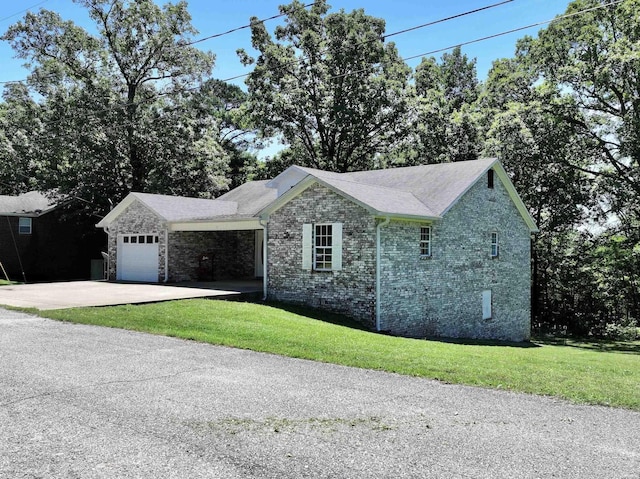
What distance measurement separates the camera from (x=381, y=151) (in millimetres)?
36562

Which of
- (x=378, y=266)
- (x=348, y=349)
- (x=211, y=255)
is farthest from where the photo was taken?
(x=211, y=255)

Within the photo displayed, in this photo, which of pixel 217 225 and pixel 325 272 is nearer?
pixel 325 272

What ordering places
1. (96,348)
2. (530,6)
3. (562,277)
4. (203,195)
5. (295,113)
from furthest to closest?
(295,113), (203,195), (562,277), (530,6), (96,348)

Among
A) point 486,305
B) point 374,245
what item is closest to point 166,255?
point 374,245

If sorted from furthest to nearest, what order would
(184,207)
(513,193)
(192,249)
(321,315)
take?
(184,207) < (192,249) < (513,193) < (321,315)

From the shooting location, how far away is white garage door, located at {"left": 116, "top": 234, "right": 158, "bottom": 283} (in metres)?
22.4

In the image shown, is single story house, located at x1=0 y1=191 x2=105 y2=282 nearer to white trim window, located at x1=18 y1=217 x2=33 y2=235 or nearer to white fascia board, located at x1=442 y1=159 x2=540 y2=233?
Answer: white trim window, located at x1=18 y1=217 x2=33 y2=235

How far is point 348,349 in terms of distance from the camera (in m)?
10.1

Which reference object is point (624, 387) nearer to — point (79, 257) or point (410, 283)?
point (410, 283)

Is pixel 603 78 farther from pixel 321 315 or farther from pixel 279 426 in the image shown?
pixel 279 426

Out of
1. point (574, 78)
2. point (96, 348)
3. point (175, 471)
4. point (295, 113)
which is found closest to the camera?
point (175, 471)

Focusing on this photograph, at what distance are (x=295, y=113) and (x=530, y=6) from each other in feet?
78.1

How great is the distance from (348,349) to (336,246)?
6.30 meters

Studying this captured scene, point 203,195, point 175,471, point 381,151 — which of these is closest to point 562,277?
point 381,151
